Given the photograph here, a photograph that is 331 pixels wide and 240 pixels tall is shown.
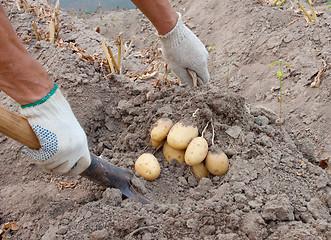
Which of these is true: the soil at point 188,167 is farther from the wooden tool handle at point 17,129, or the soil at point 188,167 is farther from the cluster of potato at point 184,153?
the wooden tool handle at point 17,129

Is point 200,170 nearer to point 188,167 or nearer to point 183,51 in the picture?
point 188,167

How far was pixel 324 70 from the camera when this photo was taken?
3.30 meters

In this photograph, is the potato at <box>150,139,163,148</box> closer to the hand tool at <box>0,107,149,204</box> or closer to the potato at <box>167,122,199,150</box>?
the potato at <box>167,122,199,150</box>

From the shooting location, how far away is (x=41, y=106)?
61.8 inches

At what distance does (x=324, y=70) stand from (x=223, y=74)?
130cm

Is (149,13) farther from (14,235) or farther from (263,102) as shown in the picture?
(263,102)

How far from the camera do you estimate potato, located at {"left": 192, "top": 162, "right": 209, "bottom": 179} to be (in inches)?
84.3

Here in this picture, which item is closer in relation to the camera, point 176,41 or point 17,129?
point 17,129

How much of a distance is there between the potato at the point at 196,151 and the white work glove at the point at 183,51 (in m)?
0.81

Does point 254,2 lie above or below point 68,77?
below

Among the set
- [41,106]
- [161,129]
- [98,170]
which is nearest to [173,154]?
[161,129]

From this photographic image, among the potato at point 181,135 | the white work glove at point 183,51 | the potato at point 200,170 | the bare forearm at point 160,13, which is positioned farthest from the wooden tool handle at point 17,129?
the white work glove at point 183,51

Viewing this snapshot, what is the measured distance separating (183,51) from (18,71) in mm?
1382

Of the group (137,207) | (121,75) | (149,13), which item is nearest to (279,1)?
(121,75)
